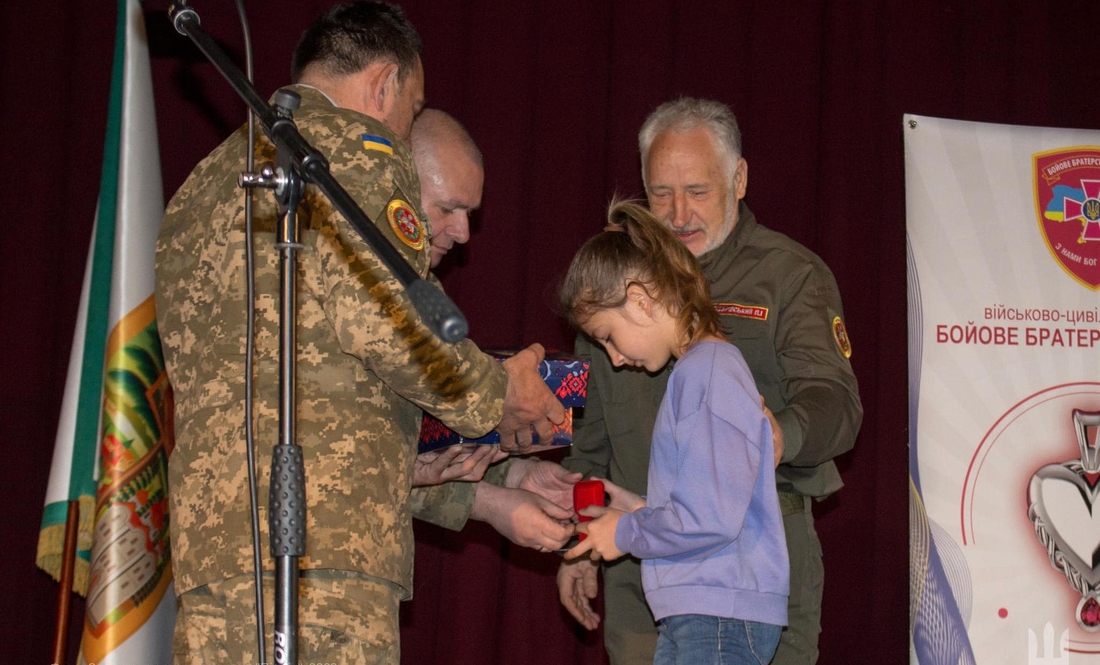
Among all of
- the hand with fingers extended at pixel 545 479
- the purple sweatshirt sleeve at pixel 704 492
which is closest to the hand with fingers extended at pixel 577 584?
the hand with fingers extended at pixel 545 479

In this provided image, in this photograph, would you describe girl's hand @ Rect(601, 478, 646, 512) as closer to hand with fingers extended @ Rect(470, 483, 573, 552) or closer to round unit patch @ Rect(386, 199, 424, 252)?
hand with fingers extended @ Rect(470, 483, 573, 552)

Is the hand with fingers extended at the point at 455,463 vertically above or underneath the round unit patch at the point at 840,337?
underneath

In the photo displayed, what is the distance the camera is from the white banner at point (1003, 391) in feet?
11.3

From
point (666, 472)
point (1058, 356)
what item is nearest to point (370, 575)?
point (666, 472)

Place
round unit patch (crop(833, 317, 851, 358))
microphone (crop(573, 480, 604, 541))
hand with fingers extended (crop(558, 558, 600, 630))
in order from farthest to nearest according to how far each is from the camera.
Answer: hand with fingers extended (crop(558, 558, 600, 630))
round unit patch (crop(833, 317, 851, 358))
microphone (crop(573, 480, 604, 541))

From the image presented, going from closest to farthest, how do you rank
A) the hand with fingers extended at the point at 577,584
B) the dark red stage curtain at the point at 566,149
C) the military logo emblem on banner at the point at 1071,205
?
the hand with fingers extended at the point at 577,584
the dark red stage curtain at the point at 566,149
the military logo emblem on banner at the point at 1071,205

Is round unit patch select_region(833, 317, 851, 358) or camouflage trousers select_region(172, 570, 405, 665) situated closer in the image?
camouflage trousers select_region(172, 570, 405, 665)

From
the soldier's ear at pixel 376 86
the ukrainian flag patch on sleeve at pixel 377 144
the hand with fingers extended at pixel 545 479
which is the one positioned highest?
the soldier's ear at pixel 376 86

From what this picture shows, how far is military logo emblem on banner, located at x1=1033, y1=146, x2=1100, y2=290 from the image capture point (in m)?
3.65

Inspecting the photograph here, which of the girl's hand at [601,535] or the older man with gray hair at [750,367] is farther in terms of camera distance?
the older man with gray hair at [750,367]

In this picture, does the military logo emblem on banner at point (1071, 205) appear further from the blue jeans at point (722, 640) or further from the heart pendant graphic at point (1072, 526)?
the blue jeans at point (722, 640)

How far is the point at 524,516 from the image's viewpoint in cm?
246

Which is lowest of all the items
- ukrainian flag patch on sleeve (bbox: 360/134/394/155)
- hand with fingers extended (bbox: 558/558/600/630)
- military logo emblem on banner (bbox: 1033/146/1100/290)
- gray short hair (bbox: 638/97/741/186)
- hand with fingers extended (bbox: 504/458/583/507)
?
hand with fingers extended (bbox: 558/558/600/630)

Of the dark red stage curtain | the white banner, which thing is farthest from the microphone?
the white banner
